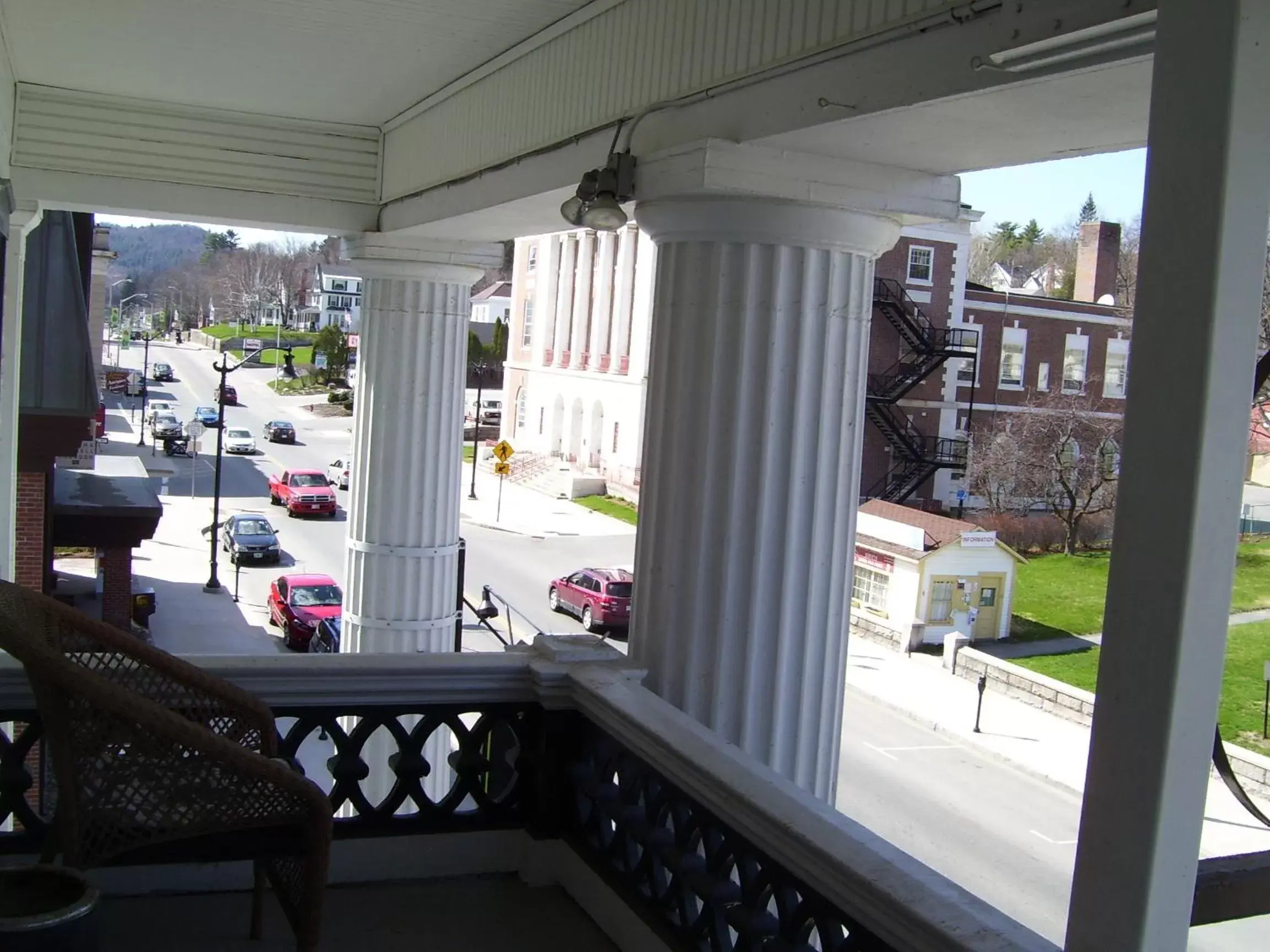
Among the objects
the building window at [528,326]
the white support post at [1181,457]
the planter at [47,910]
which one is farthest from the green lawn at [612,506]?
the white support post at [1181,457]

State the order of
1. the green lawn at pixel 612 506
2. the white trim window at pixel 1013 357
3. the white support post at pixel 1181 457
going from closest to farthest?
the white support post at pixel 1181 457 < the white trim window at pixel 1013 357 < the green lawn at pixel 612 506

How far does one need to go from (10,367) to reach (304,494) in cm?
2317

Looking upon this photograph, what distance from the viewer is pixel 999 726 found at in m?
15.5

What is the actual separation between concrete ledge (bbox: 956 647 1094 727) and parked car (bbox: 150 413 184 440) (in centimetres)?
2785

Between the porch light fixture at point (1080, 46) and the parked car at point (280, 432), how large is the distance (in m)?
41.0

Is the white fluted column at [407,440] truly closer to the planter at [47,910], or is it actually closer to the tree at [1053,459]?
the planter at [47,910]

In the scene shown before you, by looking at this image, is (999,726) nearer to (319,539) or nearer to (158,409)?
(319,539)

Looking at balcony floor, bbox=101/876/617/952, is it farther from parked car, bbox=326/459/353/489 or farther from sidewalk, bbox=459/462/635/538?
parked car, bbox=326/459/353/489

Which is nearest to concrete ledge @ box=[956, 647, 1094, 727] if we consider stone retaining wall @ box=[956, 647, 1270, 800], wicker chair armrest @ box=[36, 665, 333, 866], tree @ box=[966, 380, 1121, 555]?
stone retaining wall @ box=[956, 647, 1270, 800]

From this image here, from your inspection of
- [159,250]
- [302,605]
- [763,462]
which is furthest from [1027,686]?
[159,250]

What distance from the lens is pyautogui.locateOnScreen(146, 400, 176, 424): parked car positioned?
1601 inches

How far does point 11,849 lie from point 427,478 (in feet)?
13.0

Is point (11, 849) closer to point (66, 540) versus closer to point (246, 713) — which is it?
point (246, 713)

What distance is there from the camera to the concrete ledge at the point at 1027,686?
615 inches
